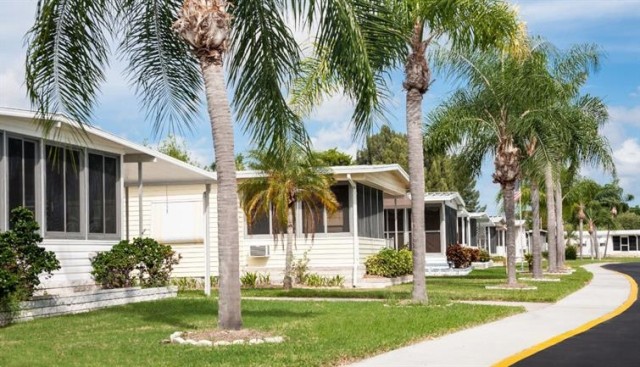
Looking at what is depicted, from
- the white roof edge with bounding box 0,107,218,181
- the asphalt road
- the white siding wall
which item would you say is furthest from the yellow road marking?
the white siding wall

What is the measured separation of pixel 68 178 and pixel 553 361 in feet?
38.0

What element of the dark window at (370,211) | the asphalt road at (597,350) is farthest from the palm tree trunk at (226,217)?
the dark window at (370,211)

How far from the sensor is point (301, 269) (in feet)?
90.4

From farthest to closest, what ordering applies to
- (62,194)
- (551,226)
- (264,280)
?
(551,226)
(264,280)
(62,194)

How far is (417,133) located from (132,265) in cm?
670

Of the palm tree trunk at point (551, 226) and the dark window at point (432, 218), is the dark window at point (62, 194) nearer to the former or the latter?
the palm tree trunk at point (551, 226)

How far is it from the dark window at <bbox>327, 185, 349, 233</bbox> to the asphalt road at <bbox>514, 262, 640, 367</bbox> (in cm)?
1355

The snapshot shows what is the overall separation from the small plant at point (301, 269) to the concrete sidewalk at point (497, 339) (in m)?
9.45

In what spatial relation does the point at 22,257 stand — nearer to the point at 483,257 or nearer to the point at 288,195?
the point at 288,195

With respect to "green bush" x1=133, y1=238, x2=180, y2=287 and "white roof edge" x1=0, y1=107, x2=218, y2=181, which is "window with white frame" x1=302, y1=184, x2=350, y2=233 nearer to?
"white roof edge" x1=0, y1=107, x2=218, y2=181

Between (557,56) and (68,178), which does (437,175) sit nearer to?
(557,56)

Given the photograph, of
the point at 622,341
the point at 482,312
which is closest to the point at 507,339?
the point at 622,341

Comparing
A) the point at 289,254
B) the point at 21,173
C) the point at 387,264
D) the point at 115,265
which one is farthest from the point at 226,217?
the point at 387,264

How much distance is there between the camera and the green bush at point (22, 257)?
14594 mm
